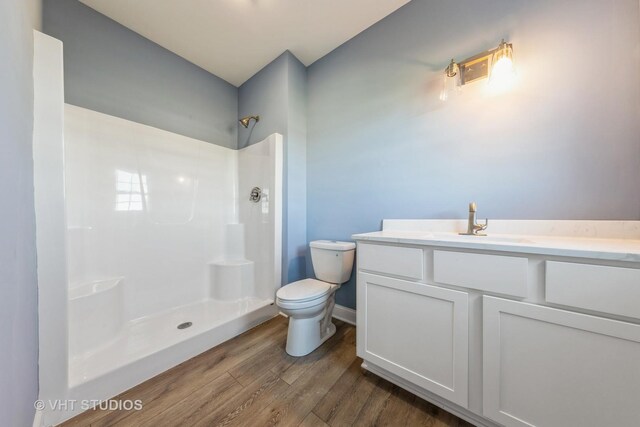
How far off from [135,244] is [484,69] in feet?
8.92

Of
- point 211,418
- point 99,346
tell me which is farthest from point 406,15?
point 99,346

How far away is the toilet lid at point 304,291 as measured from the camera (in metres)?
1.34

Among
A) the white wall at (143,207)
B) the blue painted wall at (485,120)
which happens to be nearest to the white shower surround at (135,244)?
the white wall at (143,207)

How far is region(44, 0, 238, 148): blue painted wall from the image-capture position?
1460mm

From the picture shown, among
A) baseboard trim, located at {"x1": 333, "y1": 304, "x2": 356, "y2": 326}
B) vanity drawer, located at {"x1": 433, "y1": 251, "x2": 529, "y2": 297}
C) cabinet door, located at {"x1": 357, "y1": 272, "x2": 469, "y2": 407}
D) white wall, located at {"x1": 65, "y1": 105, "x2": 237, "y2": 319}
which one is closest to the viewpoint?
vanity drawer, located at {"x1": 433, "y1": 251, "x2": 529, "y2": 297}

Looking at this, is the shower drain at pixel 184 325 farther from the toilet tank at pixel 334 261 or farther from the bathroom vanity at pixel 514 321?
the bathroom vanity at pixel 514 321

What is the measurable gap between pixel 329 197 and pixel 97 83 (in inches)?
78.1

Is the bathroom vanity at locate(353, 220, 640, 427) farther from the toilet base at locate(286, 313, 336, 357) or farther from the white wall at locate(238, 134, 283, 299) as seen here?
the white wall at locate(238, 134, 283, 299)

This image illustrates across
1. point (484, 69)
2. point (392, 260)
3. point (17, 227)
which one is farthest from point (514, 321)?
point (17, 227)

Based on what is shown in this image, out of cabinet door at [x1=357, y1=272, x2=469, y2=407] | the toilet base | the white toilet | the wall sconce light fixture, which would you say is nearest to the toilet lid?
the white toilet

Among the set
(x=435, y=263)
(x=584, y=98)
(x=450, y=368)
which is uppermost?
(x=584, y=98)

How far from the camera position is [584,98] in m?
0.98

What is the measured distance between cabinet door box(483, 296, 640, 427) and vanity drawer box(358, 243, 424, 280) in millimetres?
278

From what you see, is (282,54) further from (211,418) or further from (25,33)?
(211,418)
